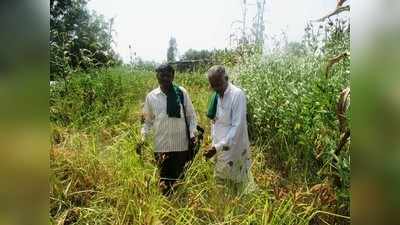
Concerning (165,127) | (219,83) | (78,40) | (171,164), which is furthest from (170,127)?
(78,40)

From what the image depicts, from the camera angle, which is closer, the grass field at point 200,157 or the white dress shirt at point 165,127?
the grass field at point 200,157

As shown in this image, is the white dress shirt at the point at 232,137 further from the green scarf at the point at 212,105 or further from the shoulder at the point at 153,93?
the shoulder at the point at 153,93

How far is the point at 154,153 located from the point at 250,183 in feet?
1.20

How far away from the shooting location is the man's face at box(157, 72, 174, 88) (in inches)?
62.7

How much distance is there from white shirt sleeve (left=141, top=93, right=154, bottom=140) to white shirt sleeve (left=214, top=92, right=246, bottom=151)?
0.87ft

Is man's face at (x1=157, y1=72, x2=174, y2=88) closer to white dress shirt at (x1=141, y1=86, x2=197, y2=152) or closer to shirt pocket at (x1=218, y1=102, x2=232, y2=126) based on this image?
white dress shirt at (x1=141, y1=86, x2=197, y2=152)

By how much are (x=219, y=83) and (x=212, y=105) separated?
0.08m

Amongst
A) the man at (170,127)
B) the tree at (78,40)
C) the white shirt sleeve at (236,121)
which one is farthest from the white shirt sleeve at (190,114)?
the tree at (78,40)

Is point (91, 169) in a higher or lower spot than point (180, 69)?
lower

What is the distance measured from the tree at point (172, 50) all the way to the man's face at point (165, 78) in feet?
0.17

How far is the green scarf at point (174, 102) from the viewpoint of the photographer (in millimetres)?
1620

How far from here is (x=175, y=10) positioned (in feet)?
5.18
